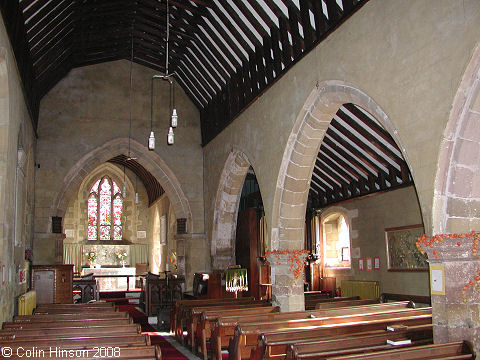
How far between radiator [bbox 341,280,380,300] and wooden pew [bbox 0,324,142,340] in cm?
626

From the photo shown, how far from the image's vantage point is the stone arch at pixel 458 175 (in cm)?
432

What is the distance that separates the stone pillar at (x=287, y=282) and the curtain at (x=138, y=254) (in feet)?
42.0

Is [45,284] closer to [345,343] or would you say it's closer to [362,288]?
[362,288]

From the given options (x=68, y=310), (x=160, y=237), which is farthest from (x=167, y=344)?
(x=160, y=237)

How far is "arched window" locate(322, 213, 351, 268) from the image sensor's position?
39.6 ft

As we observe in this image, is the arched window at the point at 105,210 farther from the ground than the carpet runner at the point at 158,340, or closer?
farther from the ground

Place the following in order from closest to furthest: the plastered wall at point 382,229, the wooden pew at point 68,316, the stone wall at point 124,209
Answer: the wooden pew at point 68,316 → the plastered wall at point 382,229 → the stone wall at point 124,209

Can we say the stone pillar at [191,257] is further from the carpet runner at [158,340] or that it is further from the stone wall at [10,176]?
the stone wall at [10,176]

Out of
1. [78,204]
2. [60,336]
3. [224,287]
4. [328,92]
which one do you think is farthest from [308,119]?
[78,204]

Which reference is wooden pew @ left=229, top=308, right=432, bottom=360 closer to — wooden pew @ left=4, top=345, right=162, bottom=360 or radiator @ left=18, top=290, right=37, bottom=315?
wooden pew @ left=4, top=345, right=162, bottom=360

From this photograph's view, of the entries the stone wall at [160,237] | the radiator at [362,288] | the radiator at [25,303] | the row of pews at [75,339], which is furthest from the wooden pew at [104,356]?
the stone wall at [160,237]

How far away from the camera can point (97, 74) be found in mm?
11852

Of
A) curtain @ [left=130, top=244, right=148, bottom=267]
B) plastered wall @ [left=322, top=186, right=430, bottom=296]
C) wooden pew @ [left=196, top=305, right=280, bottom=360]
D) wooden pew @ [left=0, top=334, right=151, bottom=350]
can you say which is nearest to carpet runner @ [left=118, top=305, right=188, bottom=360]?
wooden pew @ [left=196, top=305, right=280, bottom=360]

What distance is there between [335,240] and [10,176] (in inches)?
317
